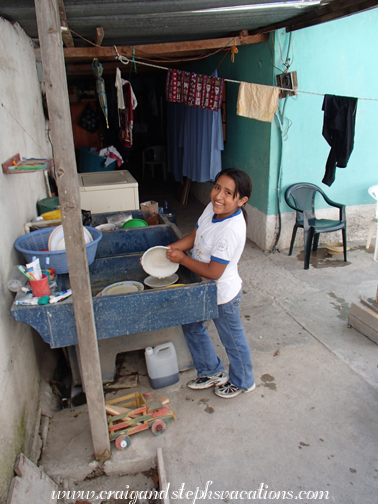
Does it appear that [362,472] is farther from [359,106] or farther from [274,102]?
[359,106]

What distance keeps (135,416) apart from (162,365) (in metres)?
0.45

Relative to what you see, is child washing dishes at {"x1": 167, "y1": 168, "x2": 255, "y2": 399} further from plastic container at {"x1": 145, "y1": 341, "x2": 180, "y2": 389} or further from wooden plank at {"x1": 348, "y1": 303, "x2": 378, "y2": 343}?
wooden plank at {"x1": 348, "y1": 303, "x2": 378, "y2": 343}

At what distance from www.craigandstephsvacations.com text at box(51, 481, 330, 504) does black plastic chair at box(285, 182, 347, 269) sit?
3.27 metres

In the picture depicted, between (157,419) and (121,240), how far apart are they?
61.5 inches

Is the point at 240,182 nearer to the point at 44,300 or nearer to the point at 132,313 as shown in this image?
the point at 132,313

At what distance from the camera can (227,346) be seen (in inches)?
110

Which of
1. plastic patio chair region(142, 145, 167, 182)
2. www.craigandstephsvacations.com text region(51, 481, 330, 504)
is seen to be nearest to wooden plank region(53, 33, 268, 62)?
www.craigandstephsvacations.com text region(51, 481, 330, 504)

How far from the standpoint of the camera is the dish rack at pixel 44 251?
249 centimetres

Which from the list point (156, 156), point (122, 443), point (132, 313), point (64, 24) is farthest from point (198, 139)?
point (122, 443)

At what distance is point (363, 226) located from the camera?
19.7ft

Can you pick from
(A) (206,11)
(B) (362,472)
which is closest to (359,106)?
(A) (206,11)

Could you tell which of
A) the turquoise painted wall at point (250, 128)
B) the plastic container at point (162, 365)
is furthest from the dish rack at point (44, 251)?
the turquoise painted wall at point (250, 128)

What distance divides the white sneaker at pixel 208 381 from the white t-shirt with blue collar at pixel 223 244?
0.74 meters

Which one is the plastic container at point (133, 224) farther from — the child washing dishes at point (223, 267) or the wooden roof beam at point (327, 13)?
the wooden roof beam at point (327, 13)
